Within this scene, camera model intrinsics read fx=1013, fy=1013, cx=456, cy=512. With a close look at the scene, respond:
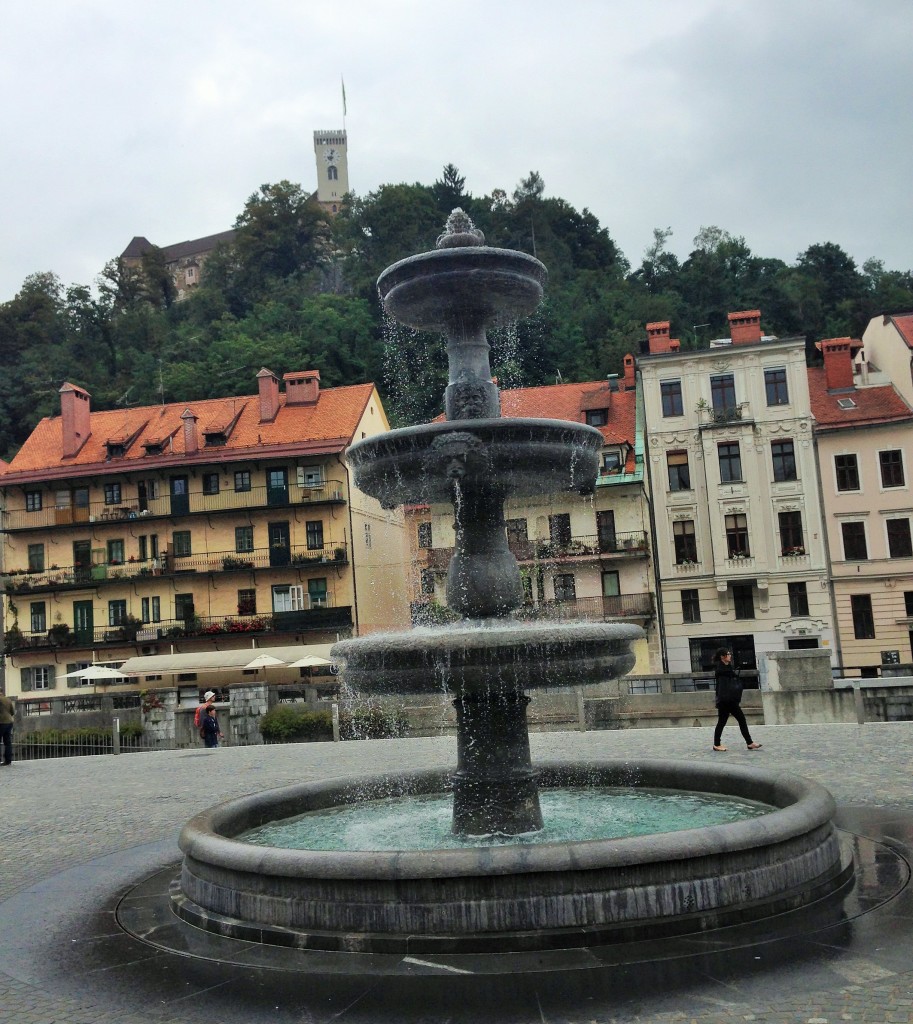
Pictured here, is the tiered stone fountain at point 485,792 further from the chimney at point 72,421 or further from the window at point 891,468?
the chimney at point 72,421

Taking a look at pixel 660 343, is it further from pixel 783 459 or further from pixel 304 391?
pixel 304 391

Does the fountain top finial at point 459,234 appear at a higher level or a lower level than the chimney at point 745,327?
lower

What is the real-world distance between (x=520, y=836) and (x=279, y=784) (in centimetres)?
740

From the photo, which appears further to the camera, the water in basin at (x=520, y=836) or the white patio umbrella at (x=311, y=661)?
the white patio umbrella at (x=311, y=661)

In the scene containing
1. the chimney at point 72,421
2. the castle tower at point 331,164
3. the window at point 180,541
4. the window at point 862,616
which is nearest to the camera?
the window at point 862,616

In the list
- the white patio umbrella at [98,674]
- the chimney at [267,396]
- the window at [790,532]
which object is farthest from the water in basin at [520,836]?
the chimney at [267,396]

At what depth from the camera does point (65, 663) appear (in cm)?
4597

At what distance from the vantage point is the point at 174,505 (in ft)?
152

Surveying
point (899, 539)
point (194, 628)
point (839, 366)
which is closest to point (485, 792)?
point (899, 539)

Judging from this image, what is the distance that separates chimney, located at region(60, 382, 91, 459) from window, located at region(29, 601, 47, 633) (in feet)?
23.9

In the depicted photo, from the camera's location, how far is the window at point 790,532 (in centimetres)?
4034

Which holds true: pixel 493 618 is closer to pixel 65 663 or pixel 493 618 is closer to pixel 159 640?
pixel 159 640

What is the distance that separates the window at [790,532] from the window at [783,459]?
1.51 meters

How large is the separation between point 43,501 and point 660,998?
48.6 meters
